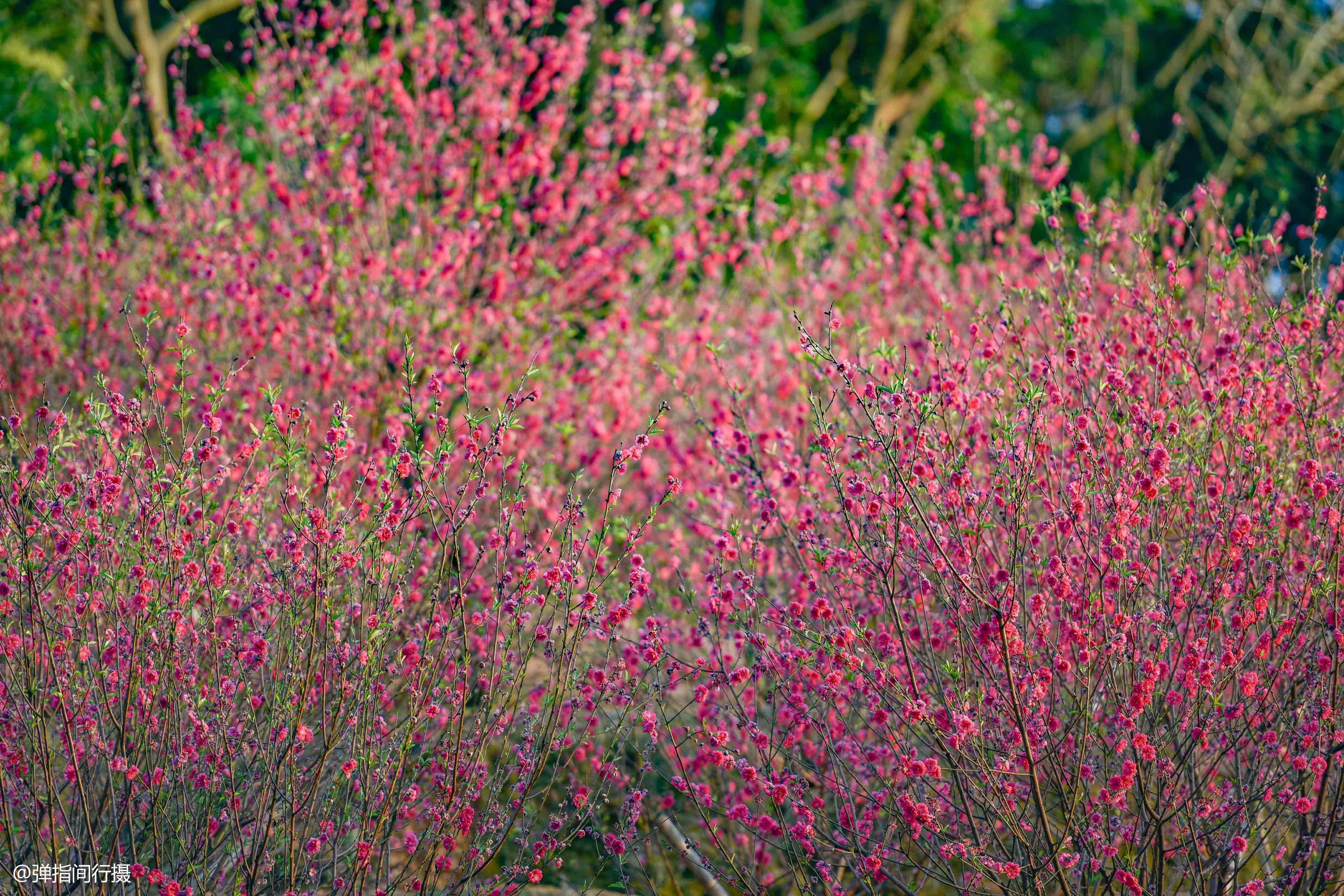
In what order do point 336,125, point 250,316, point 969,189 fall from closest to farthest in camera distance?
point 250,316 < point 336,125 < point 969,189

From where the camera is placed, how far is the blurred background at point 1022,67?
14.3 meters

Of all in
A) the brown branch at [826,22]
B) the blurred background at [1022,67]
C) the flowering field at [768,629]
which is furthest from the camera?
the brown branch at [826,22]

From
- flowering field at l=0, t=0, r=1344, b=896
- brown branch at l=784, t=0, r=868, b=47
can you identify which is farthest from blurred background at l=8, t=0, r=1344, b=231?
flowering field at l=0, t=0, r=1344, b=896

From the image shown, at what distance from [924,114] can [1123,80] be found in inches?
155

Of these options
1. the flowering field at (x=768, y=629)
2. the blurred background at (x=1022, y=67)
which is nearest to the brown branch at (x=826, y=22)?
the blurred background at (x=1022, y=67)

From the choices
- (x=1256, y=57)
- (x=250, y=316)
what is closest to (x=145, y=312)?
(x=250, y=316)

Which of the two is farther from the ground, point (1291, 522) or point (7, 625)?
point (1291, 522)

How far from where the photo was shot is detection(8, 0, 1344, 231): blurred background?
46.9ft

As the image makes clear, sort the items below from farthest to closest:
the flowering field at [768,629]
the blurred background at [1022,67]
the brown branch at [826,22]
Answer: the brown branch at [826,22] < the blurred background at [1022,67] < the flowering field at [768,629]

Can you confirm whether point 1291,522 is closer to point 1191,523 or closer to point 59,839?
point 1191,523

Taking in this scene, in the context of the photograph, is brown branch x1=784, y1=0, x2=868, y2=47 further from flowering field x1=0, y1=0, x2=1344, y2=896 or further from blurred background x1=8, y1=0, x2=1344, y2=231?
flowering field x1=0, y1=0, x2=1344, y2=896

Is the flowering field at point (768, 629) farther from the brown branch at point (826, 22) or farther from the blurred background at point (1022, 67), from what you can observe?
the brown branch at point (826, 22)

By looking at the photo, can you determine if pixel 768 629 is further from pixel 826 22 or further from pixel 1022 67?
pixel 1022 67

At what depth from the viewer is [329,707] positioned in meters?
3.41
